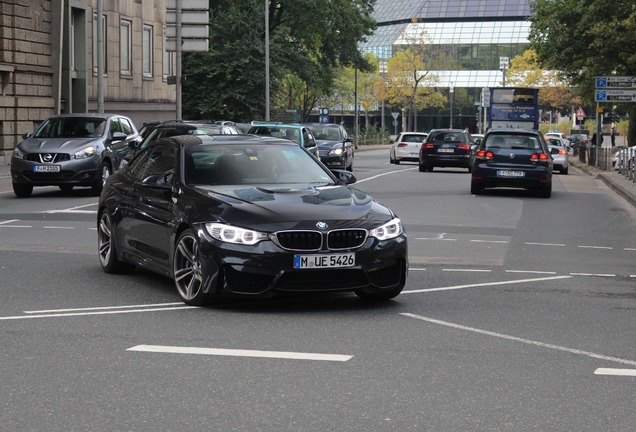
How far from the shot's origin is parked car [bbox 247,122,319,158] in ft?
109

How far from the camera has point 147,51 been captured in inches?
2124

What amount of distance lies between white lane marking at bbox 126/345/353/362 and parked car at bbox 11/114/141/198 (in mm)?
17235

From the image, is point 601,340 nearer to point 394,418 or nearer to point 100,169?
point 394,418

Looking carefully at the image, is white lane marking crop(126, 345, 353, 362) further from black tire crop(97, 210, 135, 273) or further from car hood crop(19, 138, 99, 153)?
car hood crop(19, 138, 99, 153)

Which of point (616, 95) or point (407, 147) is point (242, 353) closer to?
point (616, 95)

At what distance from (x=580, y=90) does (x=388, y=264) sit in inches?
2020

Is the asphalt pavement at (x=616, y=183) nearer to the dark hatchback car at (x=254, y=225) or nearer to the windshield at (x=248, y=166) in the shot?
the windshield at (x=248, y=166)

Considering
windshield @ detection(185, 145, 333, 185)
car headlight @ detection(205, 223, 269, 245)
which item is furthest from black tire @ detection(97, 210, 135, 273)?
car headlight @ detection(205, 223, 269, 245)

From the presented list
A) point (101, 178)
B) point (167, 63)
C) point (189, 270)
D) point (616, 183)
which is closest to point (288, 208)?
point (189, 270)

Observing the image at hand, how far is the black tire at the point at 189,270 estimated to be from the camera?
1009cm

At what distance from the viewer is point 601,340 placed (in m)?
8.88

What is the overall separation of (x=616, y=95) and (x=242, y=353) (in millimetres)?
39502

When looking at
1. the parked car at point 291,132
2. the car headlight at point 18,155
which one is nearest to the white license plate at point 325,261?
the car headlight at point 18,155

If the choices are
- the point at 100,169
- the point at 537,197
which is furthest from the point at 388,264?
the point at 537,197
